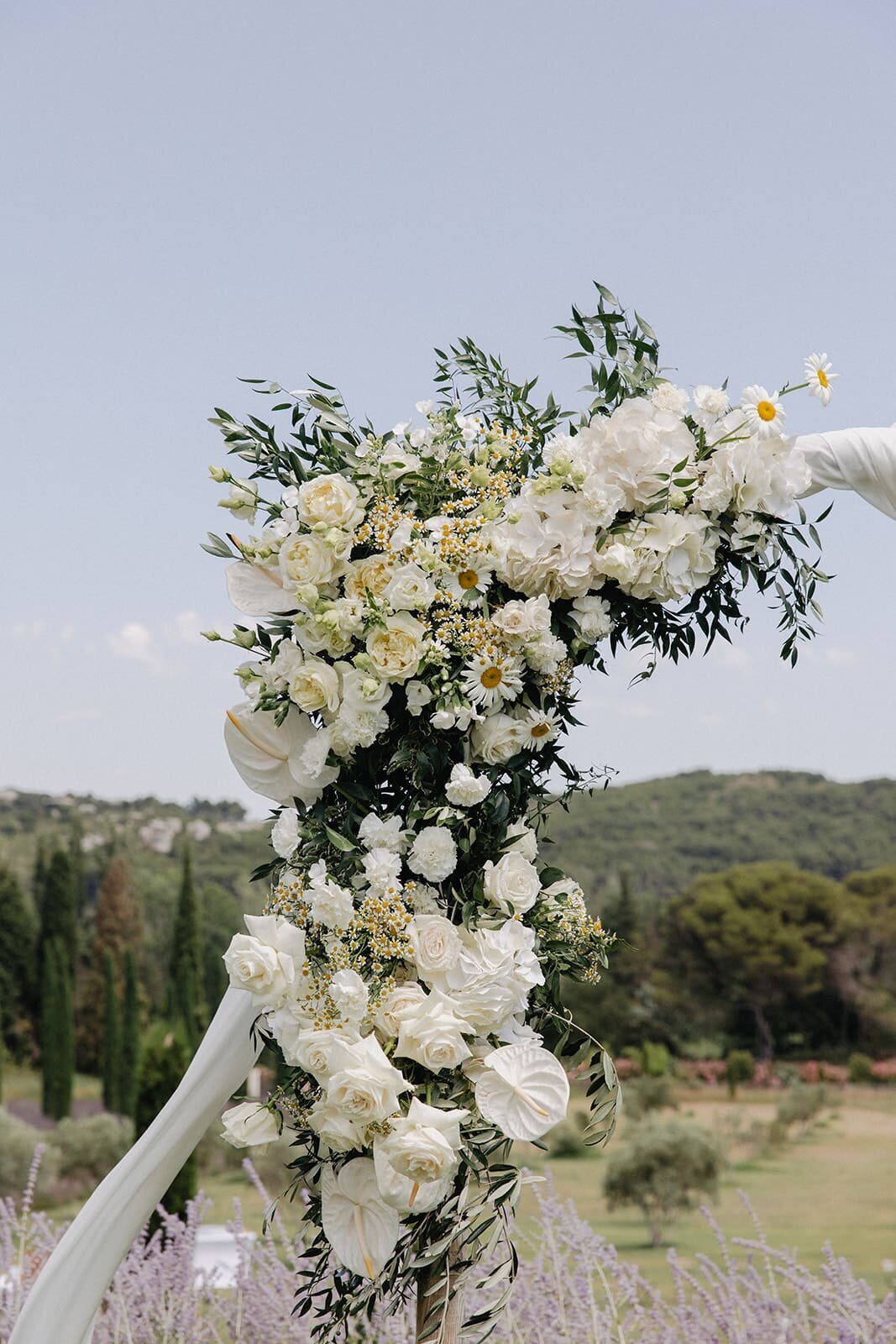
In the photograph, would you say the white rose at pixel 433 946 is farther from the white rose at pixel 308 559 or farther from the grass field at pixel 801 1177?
the grass field at pixel 801 1177

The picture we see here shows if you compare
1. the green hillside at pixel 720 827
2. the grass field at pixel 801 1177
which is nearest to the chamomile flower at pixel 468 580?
the grass field at pixel 801 1177

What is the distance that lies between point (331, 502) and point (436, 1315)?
1.50m

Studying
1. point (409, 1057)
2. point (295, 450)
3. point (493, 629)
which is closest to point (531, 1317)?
point (409, 1057)

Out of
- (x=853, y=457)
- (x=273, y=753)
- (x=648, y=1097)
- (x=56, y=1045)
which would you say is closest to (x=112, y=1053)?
(x=56, y=1045)

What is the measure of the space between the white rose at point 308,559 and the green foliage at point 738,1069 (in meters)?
15.5

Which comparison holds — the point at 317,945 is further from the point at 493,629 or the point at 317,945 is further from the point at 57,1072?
the point at 57,1072

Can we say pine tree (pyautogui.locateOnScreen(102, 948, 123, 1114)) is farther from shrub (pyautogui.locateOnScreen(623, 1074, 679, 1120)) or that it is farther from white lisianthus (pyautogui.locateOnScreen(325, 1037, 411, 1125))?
white lisianthus (pyautogui.locateOnScreen(325, 1037, 411, 1125))

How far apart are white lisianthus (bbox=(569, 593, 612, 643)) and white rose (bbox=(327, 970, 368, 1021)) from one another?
767mm

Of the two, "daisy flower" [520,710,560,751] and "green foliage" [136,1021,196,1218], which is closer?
"daisy flower" [520,710,560,751]

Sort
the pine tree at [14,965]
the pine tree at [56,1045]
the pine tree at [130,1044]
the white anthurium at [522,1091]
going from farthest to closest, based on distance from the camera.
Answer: the pine tree at [14,965] < the pine tree at [56,1045] < the pine tree at [130,1044] < the white anthurium at [522,1091]

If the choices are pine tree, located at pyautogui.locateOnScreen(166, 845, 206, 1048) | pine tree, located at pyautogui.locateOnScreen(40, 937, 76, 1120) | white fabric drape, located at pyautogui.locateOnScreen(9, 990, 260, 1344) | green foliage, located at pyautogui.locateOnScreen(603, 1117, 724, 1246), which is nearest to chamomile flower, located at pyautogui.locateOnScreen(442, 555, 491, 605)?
white fabric drape, located at pyautogui.locateOnScreen(9, 990, 260, 1344)

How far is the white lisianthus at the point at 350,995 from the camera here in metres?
1.96

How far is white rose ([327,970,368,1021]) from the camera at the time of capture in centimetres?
196

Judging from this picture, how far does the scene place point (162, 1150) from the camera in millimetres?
2469
